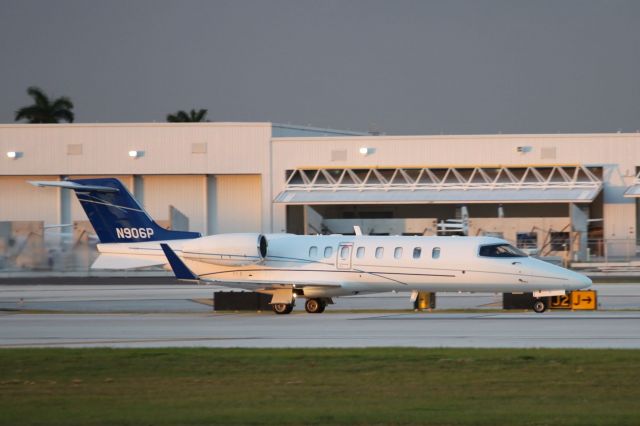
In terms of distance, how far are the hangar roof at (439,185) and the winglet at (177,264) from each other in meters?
30.2

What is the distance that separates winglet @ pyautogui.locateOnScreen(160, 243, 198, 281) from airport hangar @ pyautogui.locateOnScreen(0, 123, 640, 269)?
29.5 m

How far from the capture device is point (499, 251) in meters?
30.0

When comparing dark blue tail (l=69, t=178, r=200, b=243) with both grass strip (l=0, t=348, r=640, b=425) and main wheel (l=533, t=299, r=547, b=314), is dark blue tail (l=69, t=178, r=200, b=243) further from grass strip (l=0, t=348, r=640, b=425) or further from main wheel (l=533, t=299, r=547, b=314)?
grass strip (l=0, t=348, r=640, b=425)

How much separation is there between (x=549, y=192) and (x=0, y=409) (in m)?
49.2

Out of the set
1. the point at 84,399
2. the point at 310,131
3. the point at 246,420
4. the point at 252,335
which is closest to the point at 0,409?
the point at 84,399

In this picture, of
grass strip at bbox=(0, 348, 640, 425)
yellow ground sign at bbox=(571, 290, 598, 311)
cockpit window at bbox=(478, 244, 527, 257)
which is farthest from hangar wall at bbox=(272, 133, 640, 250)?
grass strip at bbox=(0, 348, 640, 425)

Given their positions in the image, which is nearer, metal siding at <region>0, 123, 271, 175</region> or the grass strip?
the grass strip

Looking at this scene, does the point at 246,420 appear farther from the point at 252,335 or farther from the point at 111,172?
the point at 111,172

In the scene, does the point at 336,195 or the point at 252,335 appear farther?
the point at 336,195

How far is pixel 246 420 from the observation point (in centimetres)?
1292

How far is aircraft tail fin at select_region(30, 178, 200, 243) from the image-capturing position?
32.9m

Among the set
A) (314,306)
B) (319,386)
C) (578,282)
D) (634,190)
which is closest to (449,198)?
(634,190)

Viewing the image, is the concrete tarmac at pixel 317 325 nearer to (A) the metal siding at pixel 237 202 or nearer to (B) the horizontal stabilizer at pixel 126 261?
(B) the horizontal stabilizer at pixel 126 261

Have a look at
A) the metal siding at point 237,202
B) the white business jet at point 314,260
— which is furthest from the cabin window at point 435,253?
the metal siding at point 237,202
